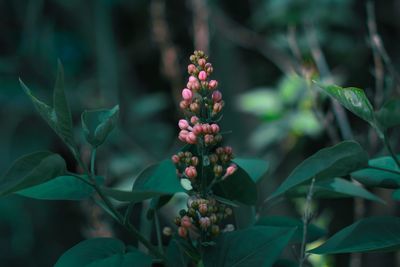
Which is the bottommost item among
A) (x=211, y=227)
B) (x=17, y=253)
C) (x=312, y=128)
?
(x=17, y=253)

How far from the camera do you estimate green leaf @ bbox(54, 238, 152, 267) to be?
708 mm

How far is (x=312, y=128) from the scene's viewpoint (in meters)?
2.20

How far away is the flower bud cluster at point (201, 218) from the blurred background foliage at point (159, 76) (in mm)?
1506

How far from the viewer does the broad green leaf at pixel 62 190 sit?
761 millimetres

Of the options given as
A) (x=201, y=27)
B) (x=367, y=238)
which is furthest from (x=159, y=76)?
(x=367, y=238)

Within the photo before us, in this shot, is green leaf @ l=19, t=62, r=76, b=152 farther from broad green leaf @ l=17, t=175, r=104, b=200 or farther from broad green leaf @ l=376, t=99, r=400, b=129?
broad green leaf @ l=376, t=99, r=400, b=129

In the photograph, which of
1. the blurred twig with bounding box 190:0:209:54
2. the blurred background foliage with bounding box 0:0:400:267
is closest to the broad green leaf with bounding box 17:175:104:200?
the blurred background foliage with bounding box 0:0:400:267

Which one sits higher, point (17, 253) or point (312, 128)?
point (312, 128)

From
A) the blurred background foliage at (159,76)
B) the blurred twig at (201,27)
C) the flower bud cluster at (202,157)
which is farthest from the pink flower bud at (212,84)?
the blurred twig at (201,27)

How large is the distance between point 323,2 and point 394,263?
1027mm

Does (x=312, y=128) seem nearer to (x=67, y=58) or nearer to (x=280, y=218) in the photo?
(x=280, y=218)

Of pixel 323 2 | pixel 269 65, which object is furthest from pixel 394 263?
pixel 269 65

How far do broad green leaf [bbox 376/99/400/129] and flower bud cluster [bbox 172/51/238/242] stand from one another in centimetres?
15

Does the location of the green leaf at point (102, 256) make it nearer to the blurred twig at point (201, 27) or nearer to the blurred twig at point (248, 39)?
the blurred twig at point (201, 27)
